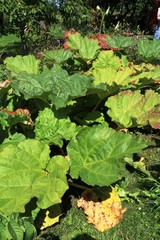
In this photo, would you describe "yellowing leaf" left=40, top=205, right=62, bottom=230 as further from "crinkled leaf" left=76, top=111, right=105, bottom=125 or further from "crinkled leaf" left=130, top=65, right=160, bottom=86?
"crinkled leaf" left=130, top=65, right=160, bottom=86

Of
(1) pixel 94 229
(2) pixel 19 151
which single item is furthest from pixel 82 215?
(2) pixel 19 151

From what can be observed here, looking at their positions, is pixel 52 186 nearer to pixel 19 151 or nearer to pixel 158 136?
pixel 19 151

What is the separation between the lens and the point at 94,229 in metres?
2.61

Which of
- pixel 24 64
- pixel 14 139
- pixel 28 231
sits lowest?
pixel 28 231

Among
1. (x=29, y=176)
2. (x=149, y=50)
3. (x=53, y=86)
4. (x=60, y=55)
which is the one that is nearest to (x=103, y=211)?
(x=29, y=176)

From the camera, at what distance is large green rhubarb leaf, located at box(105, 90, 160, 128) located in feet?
10.5

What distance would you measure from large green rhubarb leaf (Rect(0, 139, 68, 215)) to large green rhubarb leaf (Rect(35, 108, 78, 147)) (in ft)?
1.00

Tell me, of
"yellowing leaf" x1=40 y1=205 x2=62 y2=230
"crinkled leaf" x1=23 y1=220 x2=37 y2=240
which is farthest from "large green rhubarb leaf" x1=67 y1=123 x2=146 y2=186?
"crinkled leaf" x1=23 y1=220 x2=37 y2=240

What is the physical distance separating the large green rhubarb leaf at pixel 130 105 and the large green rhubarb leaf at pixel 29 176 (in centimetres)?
84

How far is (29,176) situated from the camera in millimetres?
2533

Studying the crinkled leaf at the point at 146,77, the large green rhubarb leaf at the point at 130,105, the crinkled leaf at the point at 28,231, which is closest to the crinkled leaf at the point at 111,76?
the crinkled leaf at the point at 146,77

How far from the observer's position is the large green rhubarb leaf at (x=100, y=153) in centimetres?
255

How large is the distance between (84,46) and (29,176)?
80.0 inches

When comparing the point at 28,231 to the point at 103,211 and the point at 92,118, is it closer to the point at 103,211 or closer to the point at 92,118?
the point at 103,211
